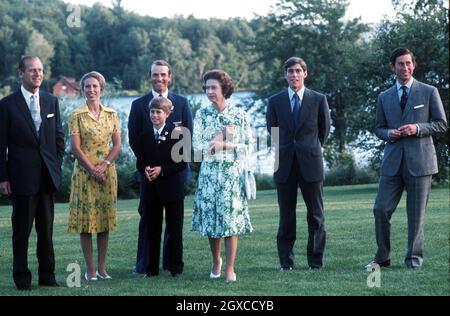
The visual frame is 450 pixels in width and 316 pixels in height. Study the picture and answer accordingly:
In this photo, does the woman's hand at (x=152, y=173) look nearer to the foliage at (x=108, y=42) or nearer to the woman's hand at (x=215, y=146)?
the woman's hand at (x=215, y=146)

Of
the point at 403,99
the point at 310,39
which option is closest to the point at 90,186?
the point at 403,99

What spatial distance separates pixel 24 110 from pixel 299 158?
3.11 m

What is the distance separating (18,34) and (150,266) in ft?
147

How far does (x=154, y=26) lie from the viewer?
6100 cm

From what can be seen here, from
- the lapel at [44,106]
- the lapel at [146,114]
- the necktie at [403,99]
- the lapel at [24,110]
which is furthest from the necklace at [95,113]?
the necktie at [403,99]

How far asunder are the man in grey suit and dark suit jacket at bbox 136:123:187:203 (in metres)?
2.28

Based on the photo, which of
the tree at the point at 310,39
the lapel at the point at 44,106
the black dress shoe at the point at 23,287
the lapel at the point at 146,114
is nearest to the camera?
the black dress shoe at the point at 23,287

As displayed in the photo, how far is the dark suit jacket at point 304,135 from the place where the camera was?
31.0ft

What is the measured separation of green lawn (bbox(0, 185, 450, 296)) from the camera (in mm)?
7816

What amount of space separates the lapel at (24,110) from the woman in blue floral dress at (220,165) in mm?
1727

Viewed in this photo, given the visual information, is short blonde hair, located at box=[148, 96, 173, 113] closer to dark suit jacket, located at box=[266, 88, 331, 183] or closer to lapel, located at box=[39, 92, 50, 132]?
lapel, located at box=[39, 92, 50, 132]

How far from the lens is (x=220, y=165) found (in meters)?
8.86

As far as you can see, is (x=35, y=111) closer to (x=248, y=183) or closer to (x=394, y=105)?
(x=248, y=183)

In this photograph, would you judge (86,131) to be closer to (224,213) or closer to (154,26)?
(224,213)
